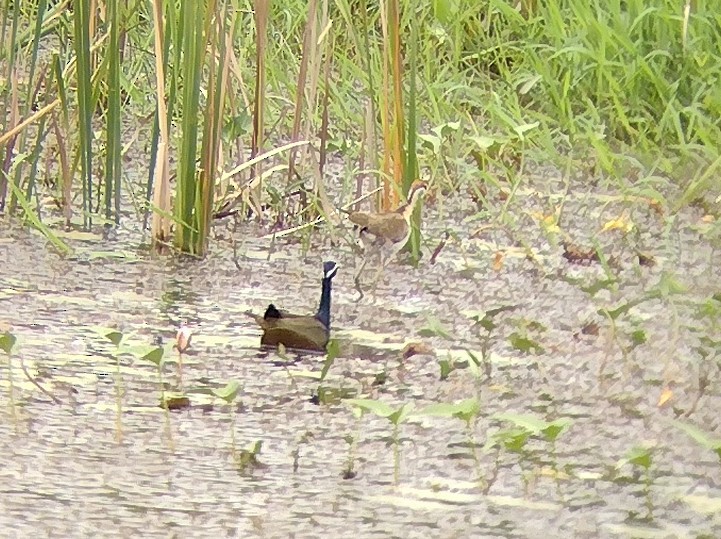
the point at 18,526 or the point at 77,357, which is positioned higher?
the point at 77,357

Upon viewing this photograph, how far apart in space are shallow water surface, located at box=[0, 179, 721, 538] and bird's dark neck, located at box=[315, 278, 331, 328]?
1.3 inches

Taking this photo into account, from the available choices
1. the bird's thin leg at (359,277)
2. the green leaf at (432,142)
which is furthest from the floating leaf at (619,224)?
the bird's thin leg at (359,277)

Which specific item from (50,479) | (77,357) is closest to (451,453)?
(50,479)

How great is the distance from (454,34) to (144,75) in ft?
1.93

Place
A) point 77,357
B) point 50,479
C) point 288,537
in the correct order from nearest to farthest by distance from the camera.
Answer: point 288,537 → point 50,479 → point 77,357

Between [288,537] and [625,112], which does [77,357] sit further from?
[625,112]

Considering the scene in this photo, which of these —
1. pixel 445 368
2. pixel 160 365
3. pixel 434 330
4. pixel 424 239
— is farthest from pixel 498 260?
pixel 160 365

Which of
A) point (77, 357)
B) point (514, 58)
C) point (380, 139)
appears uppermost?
point (514, 58)

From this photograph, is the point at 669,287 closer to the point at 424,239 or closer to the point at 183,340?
the point at 424,239

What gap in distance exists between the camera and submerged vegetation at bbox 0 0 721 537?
3.94 feet

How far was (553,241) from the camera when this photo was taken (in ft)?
6.10

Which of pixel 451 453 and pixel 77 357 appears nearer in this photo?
pixel 451 453

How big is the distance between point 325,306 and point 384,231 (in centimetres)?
22

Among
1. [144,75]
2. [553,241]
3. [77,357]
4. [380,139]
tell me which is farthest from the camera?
[144,75]
